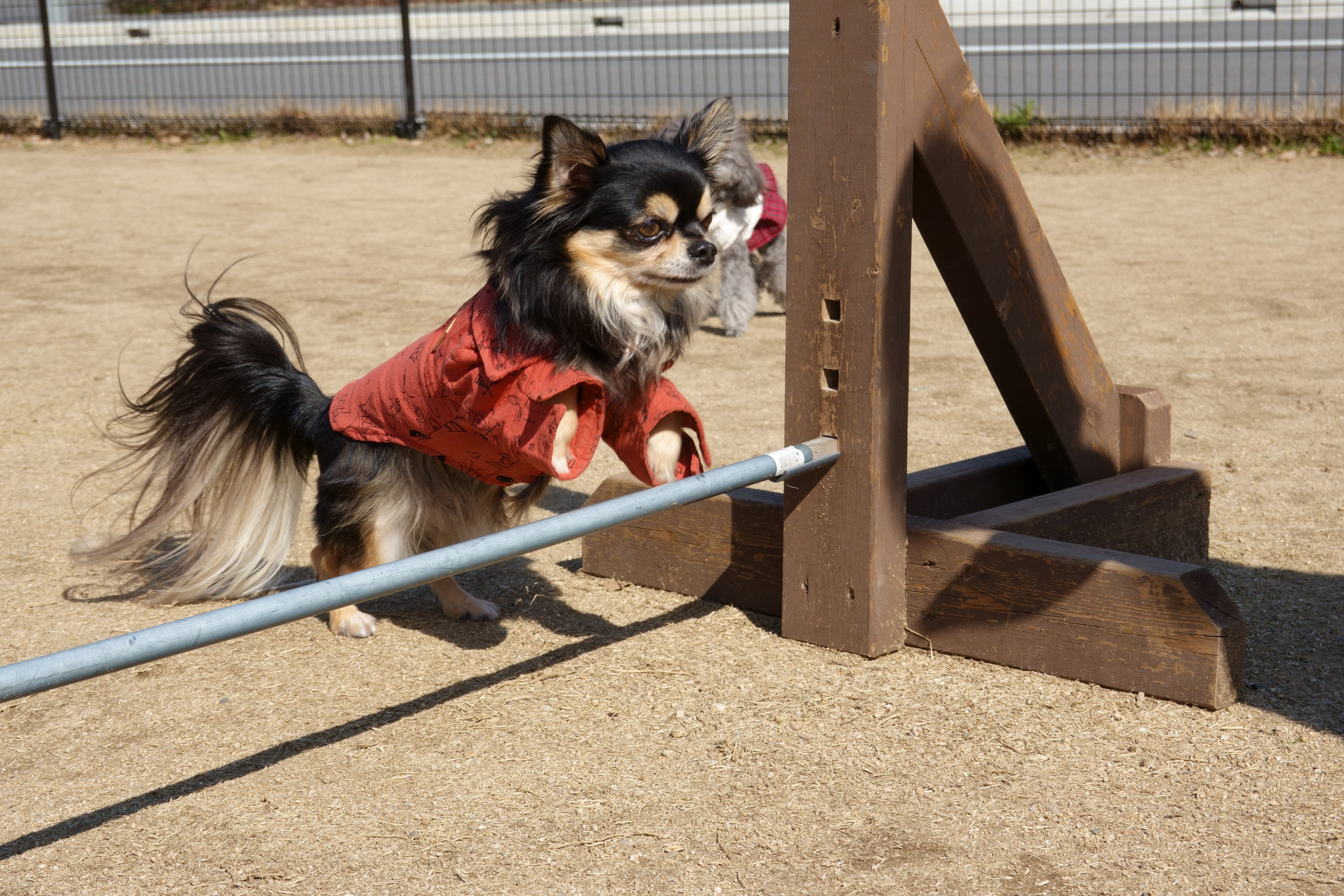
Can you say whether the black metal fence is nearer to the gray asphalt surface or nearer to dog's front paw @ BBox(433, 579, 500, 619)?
the gray asphalt surface

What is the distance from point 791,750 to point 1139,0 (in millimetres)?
11779

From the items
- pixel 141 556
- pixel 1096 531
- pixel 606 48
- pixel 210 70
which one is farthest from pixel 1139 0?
pixel 141 556

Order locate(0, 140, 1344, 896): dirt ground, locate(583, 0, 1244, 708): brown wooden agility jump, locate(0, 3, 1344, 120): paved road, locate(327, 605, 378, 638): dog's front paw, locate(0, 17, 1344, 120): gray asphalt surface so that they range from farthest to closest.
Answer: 1. locate(0, 3, 1344, 120): paved road
2. locate(0, 17, 1344, 120): gray asphalt surface
3. locate(327, 605, 378, 638): dog's front paw
4. locate(583, 0, 1244, 708): brown wooden agility jump
5. locate(0, 140, 1344, 896): dirt ground

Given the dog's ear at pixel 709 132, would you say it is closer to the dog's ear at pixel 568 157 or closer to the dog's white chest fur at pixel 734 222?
the dog's ear at pixel 568 157

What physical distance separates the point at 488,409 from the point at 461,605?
30.8 inches

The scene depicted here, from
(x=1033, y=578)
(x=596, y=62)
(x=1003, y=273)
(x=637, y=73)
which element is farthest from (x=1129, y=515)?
(x=637, y=73)

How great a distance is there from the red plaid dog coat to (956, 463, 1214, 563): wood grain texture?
3.57 m

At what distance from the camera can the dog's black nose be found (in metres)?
2.77

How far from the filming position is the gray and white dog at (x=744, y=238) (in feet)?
20.4

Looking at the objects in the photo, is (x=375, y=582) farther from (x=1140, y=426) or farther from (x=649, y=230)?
(x=1140, y=426)

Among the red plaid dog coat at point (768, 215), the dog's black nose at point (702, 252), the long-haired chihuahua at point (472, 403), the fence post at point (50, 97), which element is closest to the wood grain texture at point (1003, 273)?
the dog's black nose at point (702, 252)

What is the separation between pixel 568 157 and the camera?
8.73ft

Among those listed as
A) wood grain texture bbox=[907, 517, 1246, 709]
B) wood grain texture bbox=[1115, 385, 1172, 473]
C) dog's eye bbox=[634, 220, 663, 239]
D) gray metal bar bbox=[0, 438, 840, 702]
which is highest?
dog's eye bbox=[634, 220, 663, 239]

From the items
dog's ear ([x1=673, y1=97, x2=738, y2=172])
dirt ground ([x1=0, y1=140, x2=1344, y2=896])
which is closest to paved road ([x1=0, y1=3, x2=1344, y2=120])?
dirt ground ([x1=0, y1=140, x2=1344, y2=896])
